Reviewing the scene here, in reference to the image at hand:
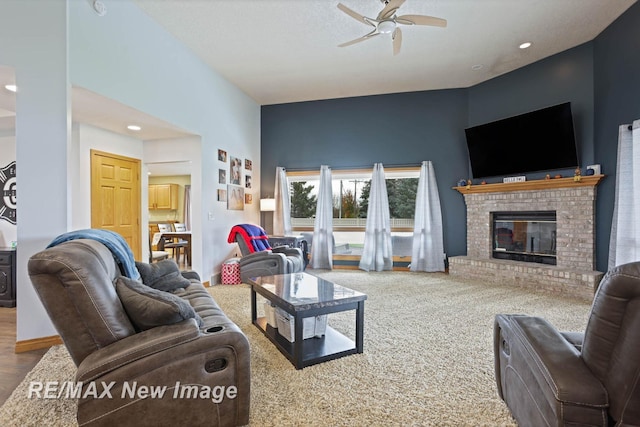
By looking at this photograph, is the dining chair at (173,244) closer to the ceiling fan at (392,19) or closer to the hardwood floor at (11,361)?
the hardwood floor at (11,361)

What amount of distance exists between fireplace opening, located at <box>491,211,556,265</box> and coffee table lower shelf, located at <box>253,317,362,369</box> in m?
3.73

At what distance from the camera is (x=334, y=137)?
6.09 meters

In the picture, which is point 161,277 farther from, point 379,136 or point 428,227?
point 379,136

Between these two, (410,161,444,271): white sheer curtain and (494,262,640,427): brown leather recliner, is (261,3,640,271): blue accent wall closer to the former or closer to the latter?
(410,161,444,271): white sheer curtain

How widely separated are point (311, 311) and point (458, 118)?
4856mm

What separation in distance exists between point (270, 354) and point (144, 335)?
1157mm

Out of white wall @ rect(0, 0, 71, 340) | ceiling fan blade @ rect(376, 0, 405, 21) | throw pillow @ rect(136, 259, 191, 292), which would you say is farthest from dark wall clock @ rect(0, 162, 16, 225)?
ceiling fan blade @ rect(376, 0, 405, 21)

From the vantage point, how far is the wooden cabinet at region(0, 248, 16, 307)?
358 centimetres

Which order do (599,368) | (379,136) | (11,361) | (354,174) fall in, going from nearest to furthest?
(599,368) < (11,361) < (379,136) < (354,174)

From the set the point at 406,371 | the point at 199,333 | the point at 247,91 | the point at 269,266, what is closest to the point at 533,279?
the point at 406,371

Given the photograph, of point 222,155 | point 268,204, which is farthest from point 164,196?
point 222,155

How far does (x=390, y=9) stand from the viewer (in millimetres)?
2926

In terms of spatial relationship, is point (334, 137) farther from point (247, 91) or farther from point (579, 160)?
point (579, 160)

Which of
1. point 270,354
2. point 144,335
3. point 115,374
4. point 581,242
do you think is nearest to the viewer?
point 115,374
